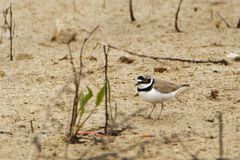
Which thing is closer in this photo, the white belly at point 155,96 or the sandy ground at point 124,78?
the sandy ground at point 124,78

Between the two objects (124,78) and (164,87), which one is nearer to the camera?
(164,87)

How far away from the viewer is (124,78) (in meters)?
6.77

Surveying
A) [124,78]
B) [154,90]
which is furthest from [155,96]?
[124,78]

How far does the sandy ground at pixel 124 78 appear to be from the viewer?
4770 mm

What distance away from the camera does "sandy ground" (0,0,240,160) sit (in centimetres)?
477

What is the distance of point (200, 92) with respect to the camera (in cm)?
627

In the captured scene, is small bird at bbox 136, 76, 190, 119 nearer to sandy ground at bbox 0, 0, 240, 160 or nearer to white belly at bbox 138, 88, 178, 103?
white belly at bbox 138, 88, 178, 103

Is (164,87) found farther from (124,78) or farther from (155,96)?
(124,78)

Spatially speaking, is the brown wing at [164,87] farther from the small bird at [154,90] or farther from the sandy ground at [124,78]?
the sandy ground at [124,78]

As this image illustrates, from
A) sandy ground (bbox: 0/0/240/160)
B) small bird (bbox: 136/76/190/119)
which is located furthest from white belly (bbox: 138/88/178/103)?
sandy ground (bbox: 0/0/240/160)

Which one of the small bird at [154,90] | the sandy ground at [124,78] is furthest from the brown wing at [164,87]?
the sandy ground at [124,78]

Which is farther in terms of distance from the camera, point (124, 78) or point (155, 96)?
point (124, 78)

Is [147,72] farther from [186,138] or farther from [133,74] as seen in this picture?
[186,138]

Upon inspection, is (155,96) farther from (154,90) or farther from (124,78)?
(124,78)
